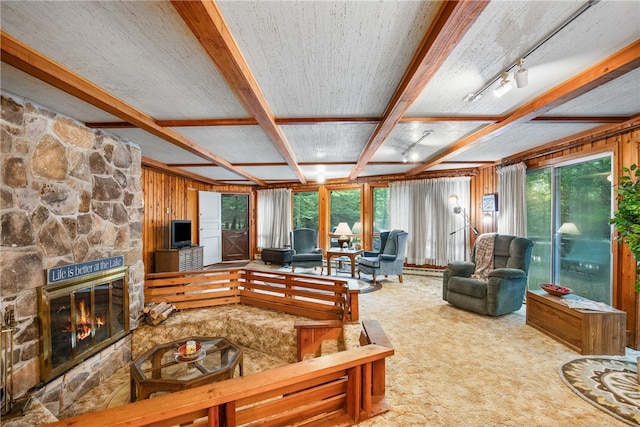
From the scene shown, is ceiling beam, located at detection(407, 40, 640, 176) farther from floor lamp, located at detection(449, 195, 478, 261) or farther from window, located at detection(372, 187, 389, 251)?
window, located at detection(372, 187, 389, 251)

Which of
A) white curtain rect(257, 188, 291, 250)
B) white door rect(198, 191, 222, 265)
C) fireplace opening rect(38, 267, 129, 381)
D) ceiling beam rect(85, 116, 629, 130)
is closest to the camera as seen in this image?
fireplace opening rect(38, 267, 129, 381)

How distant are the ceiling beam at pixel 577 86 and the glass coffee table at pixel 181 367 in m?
3.30

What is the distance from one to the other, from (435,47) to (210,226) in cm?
636

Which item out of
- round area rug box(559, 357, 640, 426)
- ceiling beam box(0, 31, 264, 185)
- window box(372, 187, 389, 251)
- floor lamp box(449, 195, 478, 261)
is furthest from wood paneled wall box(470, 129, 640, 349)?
ceiling beam box(0, 31, 264, 185)

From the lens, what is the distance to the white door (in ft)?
21.2

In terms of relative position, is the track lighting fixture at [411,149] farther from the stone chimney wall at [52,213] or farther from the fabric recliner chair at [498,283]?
the stone chimney wall at [52,213]

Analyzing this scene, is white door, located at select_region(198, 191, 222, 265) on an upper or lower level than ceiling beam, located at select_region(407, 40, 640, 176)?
lower

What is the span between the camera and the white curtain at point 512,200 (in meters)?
4.01

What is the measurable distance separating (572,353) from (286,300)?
3.04 metres

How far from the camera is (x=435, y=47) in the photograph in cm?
139

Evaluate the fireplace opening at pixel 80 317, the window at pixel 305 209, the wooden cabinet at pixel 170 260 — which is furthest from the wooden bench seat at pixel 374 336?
the window at pixel 305 209

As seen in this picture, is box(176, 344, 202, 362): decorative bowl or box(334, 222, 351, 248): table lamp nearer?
box(176, 344, 202, 362): decorative bowl

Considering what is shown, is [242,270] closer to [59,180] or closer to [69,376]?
[69,376]

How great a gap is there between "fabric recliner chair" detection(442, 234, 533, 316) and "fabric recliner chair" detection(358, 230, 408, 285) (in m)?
1.17
